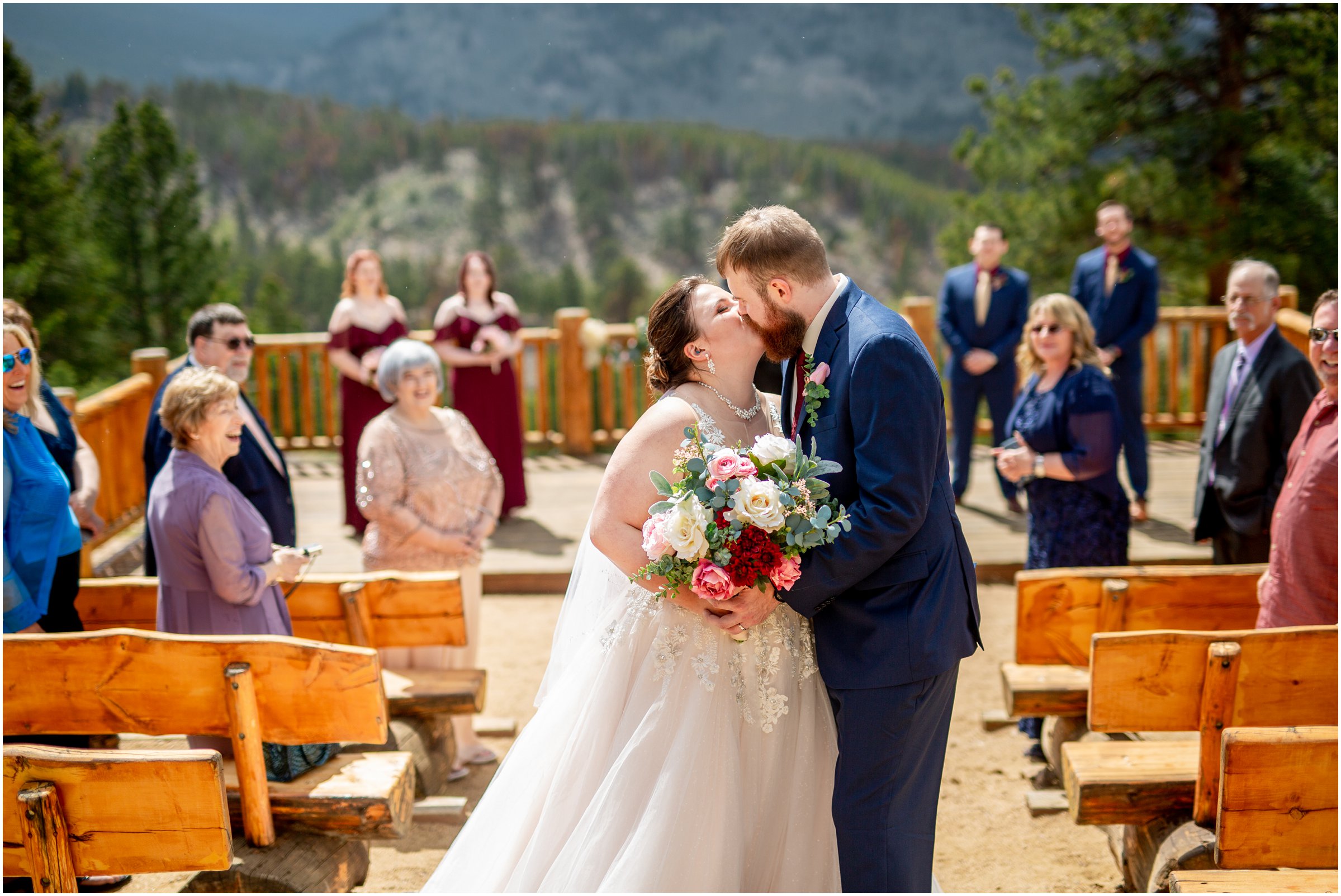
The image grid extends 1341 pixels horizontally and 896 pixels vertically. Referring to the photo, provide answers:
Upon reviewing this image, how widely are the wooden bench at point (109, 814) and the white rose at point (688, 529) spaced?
50.5 inches

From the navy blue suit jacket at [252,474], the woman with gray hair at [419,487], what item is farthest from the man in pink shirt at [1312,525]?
the navy blue suit jacket at [252,474]

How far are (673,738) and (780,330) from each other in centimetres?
98

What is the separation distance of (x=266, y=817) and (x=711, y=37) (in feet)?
152

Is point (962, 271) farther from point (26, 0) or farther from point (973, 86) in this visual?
point (26, 0)

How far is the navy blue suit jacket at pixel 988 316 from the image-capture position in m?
7.03

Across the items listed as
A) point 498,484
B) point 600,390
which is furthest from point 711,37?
point 498,484

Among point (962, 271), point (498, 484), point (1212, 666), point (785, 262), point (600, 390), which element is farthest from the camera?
point (600, 390)

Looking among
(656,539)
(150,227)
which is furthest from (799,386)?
(150,227)

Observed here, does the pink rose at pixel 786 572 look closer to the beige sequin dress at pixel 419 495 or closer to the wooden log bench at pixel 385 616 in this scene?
the wooden log bench at pixel 385 616

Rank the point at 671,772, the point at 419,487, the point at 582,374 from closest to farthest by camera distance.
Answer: the point at 671,772, the point at 419,487, the point at 582,374

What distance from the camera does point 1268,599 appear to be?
3383 millimetres

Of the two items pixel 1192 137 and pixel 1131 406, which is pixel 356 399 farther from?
pixel 1192 137

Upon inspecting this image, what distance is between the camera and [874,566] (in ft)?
7.93

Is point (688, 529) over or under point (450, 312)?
under
